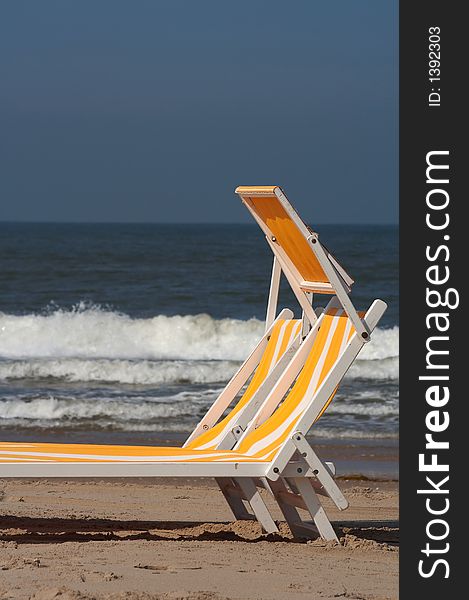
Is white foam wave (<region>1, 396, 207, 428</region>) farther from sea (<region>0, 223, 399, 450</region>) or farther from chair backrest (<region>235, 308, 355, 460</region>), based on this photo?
chair backrest (<region>235, 308, 355, 460</region>)

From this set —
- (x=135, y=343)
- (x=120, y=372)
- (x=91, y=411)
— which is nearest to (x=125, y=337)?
(x=135, y=343)

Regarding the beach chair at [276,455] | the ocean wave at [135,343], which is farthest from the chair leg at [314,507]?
the ocean wave at [135,343]

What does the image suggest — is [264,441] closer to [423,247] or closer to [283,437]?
[283,437]

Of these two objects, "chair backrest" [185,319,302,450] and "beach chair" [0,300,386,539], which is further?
"chair backrest" [185,319,302,450]

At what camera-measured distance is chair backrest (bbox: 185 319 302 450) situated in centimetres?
627

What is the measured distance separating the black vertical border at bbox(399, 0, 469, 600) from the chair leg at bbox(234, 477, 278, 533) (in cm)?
103

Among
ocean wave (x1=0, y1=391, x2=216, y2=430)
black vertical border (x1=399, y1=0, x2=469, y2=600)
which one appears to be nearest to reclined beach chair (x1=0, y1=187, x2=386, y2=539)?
black vertical border (x1=399, y1=0, x2=469, y2=600)

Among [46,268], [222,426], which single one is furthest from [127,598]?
[46,268]

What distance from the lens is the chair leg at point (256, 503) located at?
566 cm

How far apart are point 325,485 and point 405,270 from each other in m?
1.10

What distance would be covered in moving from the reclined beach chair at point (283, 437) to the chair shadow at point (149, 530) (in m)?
0.18

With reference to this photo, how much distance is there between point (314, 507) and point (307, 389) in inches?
21.5

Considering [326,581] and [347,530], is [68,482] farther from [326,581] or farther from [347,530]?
[326,581]

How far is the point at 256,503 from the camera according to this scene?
18.7 feet
